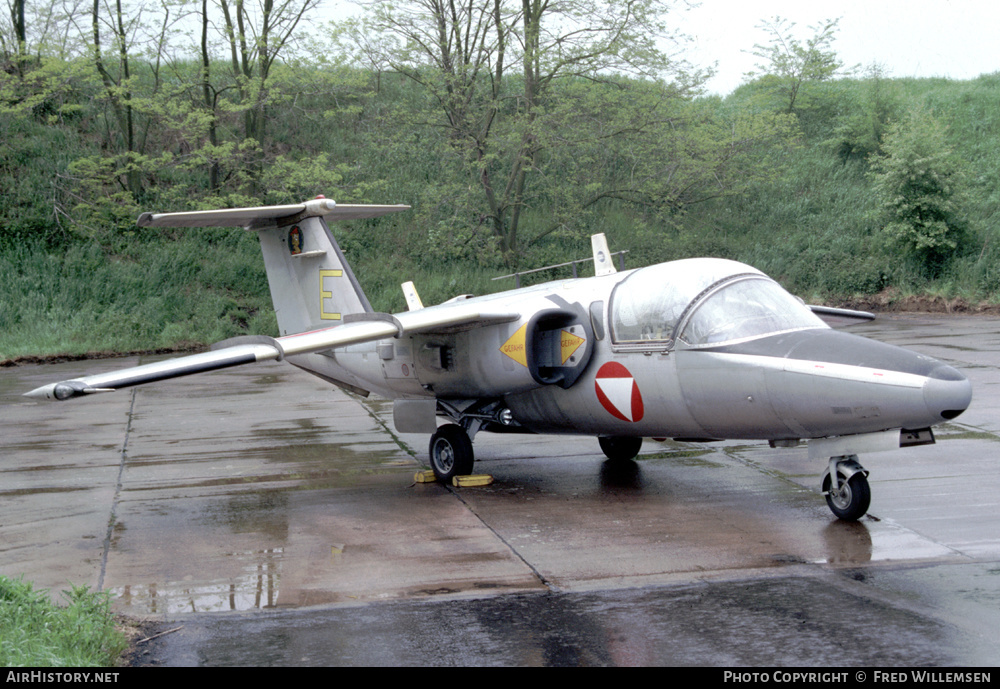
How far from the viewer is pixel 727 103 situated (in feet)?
140

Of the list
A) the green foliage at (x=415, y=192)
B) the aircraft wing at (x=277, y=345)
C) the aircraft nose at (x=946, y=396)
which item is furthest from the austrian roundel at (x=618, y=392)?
the green foliage at (x=415, y=192)

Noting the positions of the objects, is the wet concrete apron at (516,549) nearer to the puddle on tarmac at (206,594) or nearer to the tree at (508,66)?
the puddle on tarmac at (206,594)

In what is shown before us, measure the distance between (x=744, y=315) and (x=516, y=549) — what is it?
10.0 feet

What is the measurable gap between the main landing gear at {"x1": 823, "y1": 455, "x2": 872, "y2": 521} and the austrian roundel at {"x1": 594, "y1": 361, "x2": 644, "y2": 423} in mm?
1925

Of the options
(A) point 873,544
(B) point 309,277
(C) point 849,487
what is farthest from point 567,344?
(B) point 309,277

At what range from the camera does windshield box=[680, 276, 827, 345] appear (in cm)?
834

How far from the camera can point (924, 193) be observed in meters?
28.5

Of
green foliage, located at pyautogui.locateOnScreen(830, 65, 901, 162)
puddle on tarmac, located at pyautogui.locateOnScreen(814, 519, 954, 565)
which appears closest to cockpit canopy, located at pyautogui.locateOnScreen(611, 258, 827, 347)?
puddle on tarmac, located at pyautogui.locateOnScreen(814, 519, 954, 565)

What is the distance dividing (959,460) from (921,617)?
17.2 ft

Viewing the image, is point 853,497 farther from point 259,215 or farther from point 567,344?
point 259,215

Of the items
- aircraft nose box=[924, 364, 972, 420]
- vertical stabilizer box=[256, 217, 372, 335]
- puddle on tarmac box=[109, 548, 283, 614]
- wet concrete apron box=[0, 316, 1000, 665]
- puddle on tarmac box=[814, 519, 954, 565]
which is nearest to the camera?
wet concrete apron box=[0, 316, 1000, 665]

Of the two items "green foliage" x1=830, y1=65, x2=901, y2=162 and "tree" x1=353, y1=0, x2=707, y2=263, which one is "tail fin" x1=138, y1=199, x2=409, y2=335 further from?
"green foliage" x1=830, y1=65, x2=901, y2=162

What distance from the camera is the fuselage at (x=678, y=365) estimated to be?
290 inches

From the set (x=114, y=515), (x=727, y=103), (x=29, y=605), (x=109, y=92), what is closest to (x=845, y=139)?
(x=727, y=103)
